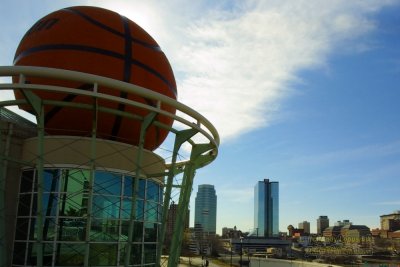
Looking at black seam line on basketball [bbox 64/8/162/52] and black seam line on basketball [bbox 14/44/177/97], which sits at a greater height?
black seam line on basketball [bbox 64/8/162/52]

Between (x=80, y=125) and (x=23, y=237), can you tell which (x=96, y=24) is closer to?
(x=80, y=125)

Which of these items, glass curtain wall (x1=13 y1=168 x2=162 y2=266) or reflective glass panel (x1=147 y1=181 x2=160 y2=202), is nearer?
glass curtain wall (x1=13 y1=168 x2=162 y2=266)

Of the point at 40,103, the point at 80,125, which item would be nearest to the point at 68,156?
the point at 80,125

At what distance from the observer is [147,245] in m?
18.2

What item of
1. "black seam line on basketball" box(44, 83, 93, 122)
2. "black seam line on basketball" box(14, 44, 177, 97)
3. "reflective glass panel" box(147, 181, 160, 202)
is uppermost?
"black seam line on basketball" box(14, 44, 177, 97)

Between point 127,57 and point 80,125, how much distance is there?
3.28m

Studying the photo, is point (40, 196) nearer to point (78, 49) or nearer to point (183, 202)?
point (78, 49)

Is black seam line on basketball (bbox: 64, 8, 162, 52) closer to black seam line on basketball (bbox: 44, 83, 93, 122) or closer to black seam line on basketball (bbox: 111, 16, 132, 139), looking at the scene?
black seam line on basketball (bbox: 111, 16, 132, 139)

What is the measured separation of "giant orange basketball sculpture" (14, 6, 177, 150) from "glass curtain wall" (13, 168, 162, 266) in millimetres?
1939

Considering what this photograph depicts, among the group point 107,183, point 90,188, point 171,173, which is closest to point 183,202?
point 171,173

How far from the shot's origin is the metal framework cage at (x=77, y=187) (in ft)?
49.3

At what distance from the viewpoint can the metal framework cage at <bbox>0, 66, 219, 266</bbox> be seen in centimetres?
1502

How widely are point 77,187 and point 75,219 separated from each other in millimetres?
1208

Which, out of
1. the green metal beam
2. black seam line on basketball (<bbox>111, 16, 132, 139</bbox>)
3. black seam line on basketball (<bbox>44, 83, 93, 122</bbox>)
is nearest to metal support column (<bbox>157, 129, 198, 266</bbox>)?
black seam line on basketball (<bbox>111, 16, 132, 139</bbox>)
